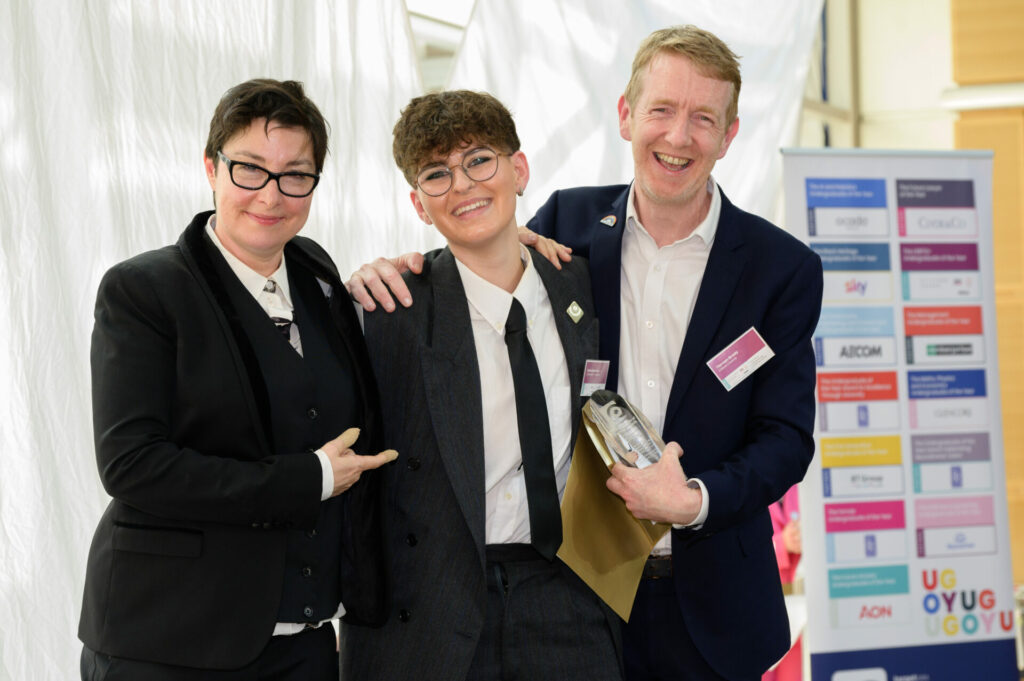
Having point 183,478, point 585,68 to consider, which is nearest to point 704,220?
point 183,478

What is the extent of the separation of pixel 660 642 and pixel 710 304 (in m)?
0.74

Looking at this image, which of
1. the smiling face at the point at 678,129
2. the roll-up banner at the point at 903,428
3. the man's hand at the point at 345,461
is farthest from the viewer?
the roll-up banner at the point at 903,428

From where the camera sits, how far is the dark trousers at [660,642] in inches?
81.7

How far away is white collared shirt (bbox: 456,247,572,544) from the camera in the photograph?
1859 millimetres

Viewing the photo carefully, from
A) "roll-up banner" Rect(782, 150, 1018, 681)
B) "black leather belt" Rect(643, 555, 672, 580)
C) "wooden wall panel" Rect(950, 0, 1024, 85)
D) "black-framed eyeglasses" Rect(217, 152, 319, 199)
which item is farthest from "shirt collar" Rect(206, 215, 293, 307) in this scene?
"wooden wall panel" Rect(950, 0, 1024, 85)

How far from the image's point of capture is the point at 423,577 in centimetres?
184

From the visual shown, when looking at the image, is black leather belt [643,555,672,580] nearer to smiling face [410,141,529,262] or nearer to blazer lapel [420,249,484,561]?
blazer lapel [420,249,484,561]

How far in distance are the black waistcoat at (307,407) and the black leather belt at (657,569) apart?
0.68m

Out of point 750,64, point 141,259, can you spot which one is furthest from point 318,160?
point 750,64

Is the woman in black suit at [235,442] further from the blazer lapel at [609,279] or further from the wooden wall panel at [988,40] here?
the wooden wall panel at [988,40]

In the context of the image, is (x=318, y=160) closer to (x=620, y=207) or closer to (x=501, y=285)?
(x=501, y=285)

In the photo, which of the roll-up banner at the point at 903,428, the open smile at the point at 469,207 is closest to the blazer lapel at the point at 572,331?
the open smile at the point at 469,207

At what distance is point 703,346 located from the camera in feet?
6.86

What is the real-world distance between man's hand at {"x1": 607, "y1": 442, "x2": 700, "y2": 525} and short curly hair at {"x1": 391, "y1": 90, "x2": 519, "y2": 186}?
690mm
